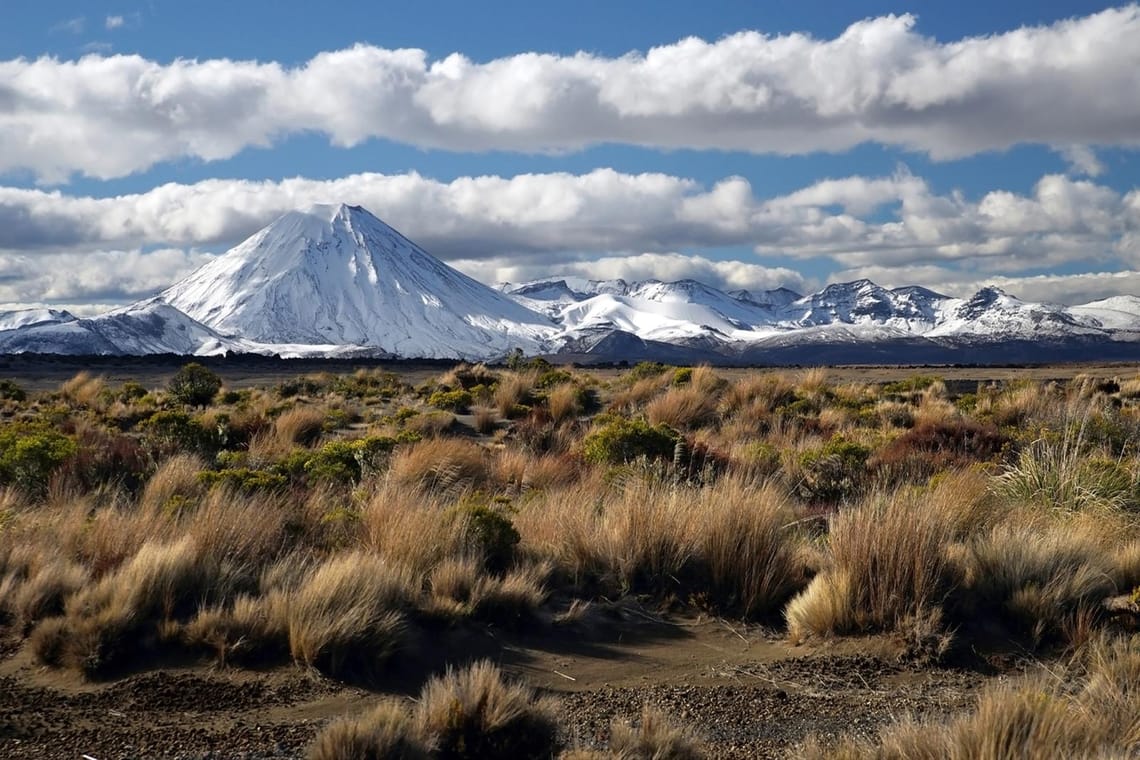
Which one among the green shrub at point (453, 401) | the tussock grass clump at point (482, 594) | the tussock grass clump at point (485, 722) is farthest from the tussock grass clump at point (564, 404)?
the tussock grass clump at point (485, 722)

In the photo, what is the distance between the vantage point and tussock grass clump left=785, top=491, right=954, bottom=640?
24.3 feet

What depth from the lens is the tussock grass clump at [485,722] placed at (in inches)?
205

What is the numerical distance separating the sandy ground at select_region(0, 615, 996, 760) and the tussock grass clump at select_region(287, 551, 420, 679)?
5.5 inches

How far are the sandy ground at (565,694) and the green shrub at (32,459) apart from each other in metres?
5.07

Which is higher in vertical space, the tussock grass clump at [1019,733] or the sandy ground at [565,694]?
the tussock grass clump at [1019,733]

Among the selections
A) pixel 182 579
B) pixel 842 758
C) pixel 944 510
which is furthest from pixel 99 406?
pixel 842 758

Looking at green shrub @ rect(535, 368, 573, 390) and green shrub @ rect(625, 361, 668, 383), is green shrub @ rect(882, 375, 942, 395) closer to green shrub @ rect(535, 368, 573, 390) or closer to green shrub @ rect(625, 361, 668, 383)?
green shrub @ rect(625, 361, 668, 383)

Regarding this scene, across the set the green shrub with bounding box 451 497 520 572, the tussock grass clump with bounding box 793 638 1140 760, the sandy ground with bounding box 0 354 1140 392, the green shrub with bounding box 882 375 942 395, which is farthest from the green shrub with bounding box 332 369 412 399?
the tussock grass clump with bounding box 793 638 1140 760

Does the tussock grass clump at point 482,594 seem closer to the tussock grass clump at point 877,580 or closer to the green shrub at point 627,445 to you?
the tussock grass clump at point 877,580

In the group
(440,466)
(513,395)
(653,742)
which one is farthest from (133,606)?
(513,395)

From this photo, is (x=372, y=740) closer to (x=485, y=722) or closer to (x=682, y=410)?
(x=485, y=722)

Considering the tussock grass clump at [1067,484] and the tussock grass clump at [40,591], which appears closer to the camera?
the tussock grass clump at [40,591]

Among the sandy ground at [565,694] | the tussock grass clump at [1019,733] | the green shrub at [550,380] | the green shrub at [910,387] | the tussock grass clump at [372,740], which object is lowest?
the sandy ground at [565,694]

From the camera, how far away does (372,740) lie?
16.1ft
